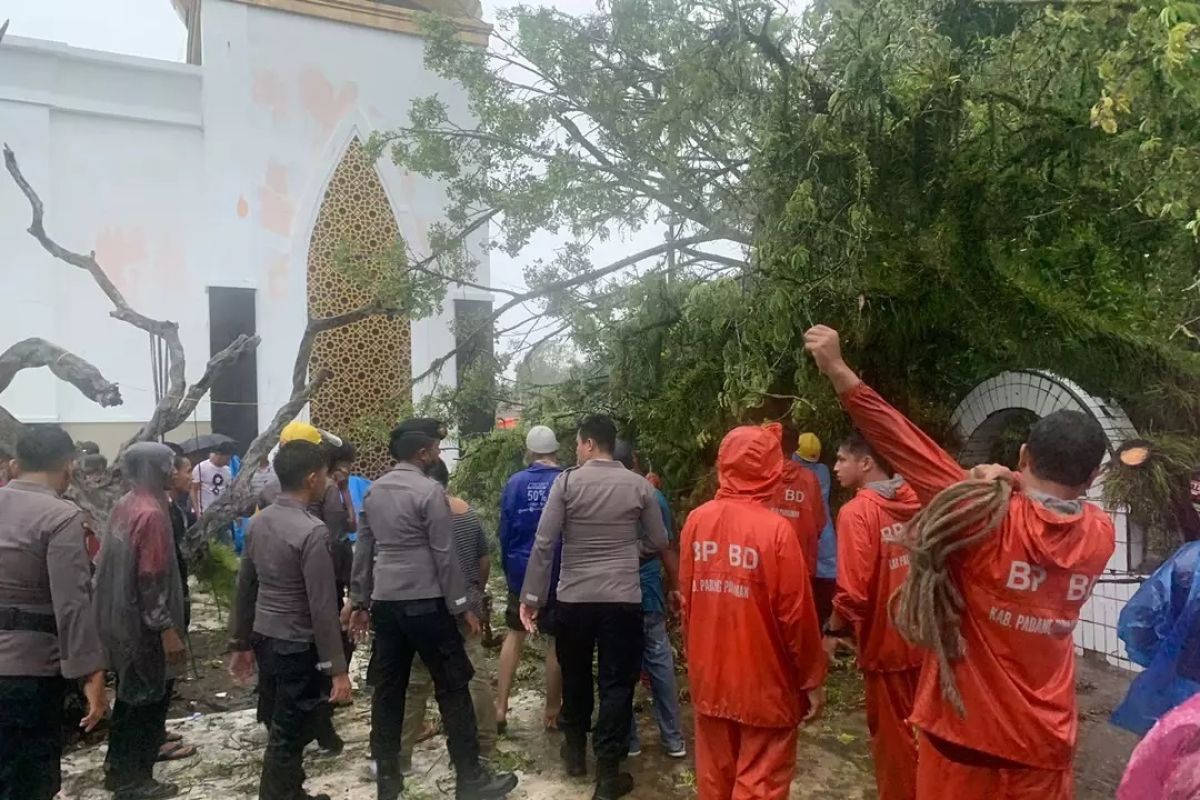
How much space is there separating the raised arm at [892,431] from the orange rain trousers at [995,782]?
758 millimetres

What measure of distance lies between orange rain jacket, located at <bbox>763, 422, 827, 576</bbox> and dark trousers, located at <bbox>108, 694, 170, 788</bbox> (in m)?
3.45

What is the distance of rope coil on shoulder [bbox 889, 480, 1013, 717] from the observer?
2.17m

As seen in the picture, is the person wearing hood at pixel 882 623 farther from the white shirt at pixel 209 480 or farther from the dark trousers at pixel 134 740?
the white shirt at pixel 209 480

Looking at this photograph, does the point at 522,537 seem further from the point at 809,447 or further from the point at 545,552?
the point at 809,447

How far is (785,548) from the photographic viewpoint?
2980 mm

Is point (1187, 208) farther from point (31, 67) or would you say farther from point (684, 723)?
point (31, 67)

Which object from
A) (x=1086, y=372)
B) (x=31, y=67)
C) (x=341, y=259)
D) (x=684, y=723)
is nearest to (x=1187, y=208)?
(x=1086, y=372)

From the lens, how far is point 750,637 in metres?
2.97

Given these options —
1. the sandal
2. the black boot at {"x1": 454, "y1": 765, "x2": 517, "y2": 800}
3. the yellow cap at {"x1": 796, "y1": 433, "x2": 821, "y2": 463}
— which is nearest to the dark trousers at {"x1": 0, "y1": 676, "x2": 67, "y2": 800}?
the sandal

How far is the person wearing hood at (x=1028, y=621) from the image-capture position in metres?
2.19

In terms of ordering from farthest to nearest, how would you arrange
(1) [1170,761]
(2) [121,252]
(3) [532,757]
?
(2) [121,252] < (3) [532,757] < (1) [1170,761]

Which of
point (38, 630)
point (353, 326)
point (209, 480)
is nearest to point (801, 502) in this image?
point (38, 630)

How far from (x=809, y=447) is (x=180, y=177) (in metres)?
8.53

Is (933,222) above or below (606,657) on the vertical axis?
above
